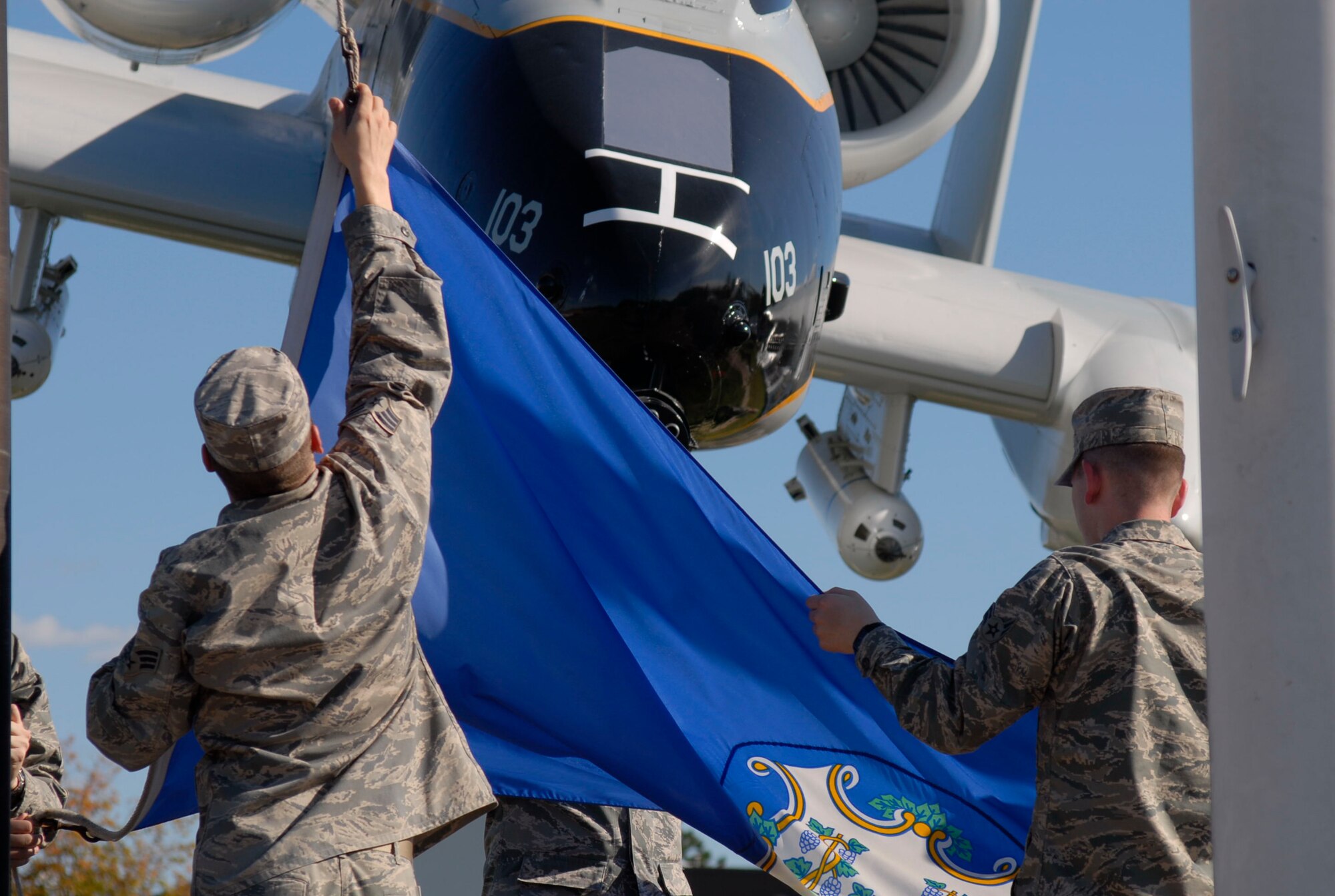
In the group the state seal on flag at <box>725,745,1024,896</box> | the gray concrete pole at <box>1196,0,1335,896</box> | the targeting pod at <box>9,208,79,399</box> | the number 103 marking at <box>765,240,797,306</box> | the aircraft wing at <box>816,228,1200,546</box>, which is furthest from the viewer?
the aircraft wing at <box>816,228,1200,546</box>

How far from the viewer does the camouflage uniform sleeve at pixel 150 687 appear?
2.52 meters

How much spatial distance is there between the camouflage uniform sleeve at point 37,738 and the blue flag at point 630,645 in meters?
0.26

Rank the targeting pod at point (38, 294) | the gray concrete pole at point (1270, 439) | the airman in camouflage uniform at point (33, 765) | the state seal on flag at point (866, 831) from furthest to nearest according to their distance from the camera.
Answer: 1. the targeting pod at point (38, 294)
2. the state seal on flag at point (866, 831)
3. the airman in camouflage uniform at point (33, 765)
4. the gray concrete pole at point (1270, 439)

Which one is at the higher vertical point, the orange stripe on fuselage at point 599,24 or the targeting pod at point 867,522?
the orange stripe on fuselage at point 599,24

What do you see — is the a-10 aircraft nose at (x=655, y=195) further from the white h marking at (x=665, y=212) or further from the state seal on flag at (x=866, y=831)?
the state seal on flag at (x=866, y=831)

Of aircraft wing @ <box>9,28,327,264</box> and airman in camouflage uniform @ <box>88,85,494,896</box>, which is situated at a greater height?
aircraft wing @ <box>9,28,327,264</box>

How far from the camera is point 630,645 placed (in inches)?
138

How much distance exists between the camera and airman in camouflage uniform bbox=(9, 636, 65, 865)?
3.19m

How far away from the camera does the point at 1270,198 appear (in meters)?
2.34

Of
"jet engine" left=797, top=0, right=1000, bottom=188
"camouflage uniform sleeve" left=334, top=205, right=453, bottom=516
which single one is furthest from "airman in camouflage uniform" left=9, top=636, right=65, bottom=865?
"jet engine" left=797, top=0, right=1000, bottom=188

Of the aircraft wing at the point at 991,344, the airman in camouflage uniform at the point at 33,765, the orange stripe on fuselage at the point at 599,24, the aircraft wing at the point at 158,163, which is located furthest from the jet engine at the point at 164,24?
the airman in camouflage uniform at the point at 33,765

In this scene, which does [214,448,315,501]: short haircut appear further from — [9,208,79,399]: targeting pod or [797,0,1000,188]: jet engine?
[797,0,1000,188]: jet engine

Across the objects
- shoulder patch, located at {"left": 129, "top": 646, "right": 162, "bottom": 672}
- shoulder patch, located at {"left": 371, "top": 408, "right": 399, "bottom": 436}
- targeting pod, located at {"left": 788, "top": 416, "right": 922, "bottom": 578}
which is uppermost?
targeting pod, located at {"left": 788, "top": 416, "right": 922, "bottom": 578}

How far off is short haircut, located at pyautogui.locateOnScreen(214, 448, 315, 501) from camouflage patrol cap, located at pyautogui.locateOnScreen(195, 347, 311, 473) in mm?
13
